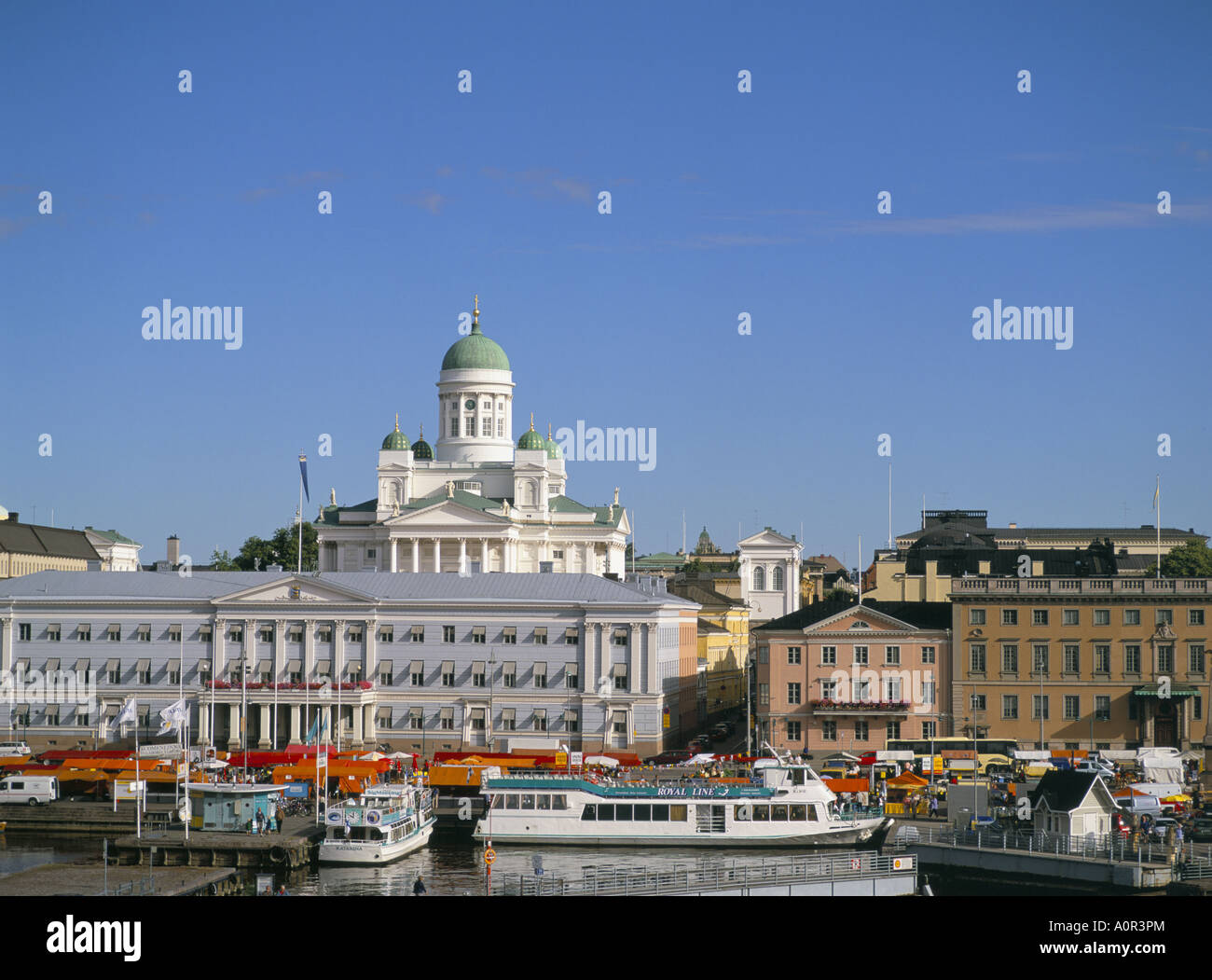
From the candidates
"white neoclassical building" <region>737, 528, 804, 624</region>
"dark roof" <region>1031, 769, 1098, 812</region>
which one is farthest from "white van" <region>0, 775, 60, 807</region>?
"white neoclassical building" <region>737, 528, 804, 624</region>

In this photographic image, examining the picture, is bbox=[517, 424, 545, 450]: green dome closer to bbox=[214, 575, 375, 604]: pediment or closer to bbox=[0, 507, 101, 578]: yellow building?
bbox=[0, 507, 101, 578]: yellow building

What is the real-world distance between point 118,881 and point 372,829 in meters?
10.3

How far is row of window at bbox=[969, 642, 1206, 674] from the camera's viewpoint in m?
90.9

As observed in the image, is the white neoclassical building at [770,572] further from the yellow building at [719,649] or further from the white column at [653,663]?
the white column at [653,663]

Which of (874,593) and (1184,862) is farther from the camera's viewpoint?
(874,593)

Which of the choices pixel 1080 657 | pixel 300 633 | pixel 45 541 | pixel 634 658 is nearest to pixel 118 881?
pixel 300 633

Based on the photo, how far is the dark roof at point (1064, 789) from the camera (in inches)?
2409

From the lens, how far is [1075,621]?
91.8m

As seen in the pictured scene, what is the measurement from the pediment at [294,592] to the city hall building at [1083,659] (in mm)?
33134

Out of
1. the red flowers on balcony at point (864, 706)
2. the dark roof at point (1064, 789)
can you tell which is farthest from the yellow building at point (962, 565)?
the dark roof at point (1064, 789)

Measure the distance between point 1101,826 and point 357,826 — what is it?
26.9 m

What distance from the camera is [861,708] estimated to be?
302ft
